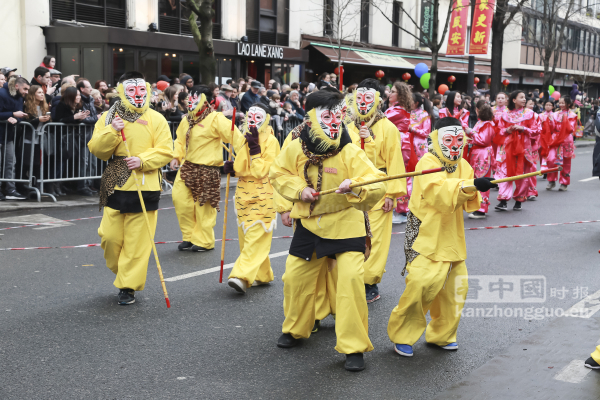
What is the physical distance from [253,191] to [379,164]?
1.22 meters

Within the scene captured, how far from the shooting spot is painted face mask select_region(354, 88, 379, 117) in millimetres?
6078

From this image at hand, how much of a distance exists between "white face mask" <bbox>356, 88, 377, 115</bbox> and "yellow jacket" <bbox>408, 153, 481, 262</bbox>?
1.46 meters

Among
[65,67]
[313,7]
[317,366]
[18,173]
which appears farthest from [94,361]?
[313,7]

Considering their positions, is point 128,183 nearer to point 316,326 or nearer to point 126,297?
point 126,297

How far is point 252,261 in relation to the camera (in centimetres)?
618

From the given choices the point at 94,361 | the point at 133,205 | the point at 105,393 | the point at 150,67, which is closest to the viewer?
the point at 105,393

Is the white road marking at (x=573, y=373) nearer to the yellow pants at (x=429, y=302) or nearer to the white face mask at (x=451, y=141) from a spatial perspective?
the yellow pants at (x=429, y=302)

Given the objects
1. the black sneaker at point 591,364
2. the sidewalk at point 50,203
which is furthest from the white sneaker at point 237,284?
the sidewalk at point 50,203

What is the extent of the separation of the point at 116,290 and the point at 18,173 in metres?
5.78

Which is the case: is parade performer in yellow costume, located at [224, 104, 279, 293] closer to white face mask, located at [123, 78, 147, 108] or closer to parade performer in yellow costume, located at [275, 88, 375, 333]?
white face mask, located at [123, 78, 147, 108]

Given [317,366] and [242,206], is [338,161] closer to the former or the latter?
[317,366]

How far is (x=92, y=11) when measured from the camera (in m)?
19.7

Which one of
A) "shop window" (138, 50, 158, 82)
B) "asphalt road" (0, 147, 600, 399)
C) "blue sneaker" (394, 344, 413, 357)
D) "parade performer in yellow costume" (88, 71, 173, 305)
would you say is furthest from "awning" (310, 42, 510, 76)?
"blue sneaker" (394, 344, 413, 357)

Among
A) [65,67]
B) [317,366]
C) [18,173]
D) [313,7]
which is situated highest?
[313,7]
